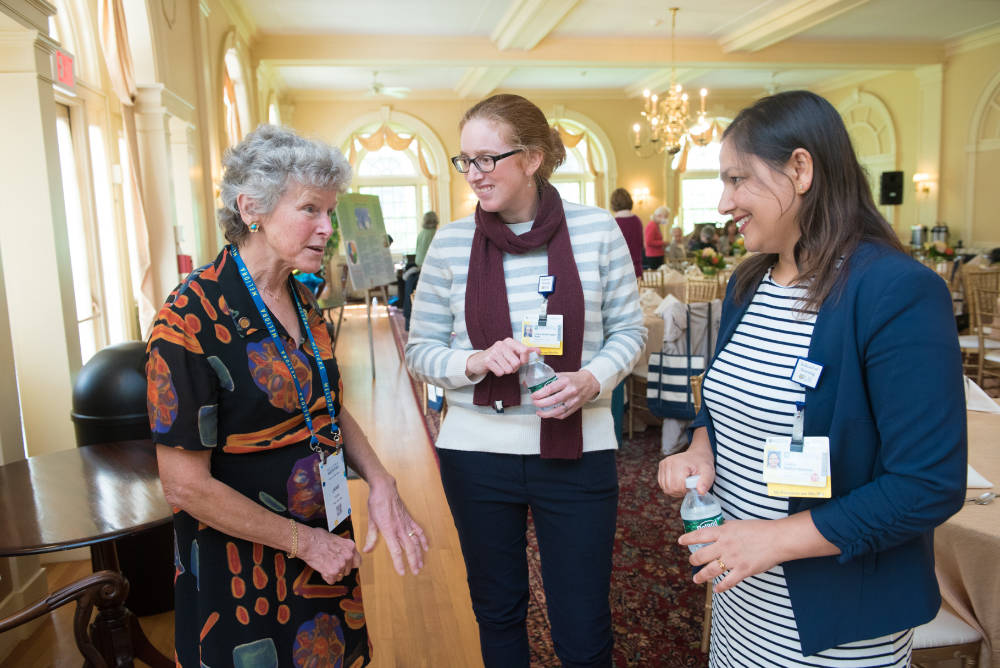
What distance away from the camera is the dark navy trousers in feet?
5.51

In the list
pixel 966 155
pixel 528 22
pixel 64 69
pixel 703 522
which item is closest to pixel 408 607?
pixel 703 522

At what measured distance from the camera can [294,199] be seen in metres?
1.42

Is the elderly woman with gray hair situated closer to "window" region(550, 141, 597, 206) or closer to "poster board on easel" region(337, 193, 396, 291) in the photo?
"poster board on easel" region(337, 193, 396, 291)

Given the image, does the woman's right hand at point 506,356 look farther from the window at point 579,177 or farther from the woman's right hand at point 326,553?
the window at point 579,177

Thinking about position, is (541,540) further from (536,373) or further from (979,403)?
(979,403)

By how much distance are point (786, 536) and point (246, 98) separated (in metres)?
9.25

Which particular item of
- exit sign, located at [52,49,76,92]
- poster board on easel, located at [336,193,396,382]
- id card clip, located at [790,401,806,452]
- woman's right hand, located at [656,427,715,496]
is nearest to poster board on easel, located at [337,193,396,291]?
poster board on easel, located at [336,193,396,382]

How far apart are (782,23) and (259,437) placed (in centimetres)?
A: 1009

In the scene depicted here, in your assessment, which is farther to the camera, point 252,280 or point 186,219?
point 186,219

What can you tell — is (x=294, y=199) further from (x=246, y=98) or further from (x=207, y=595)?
(x=246, y=98)

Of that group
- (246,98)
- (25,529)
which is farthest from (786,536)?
(246,98)

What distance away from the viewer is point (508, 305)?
1.69 metres

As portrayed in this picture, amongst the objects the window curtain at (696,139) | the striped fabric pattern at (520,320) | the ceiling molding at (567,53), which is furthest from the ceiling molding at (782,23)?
the striped fabric pattern at (520,320)

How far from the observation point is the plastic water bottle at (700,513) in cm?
117
